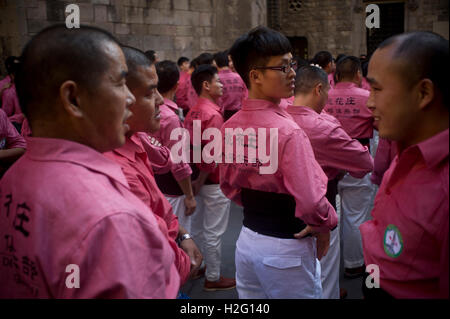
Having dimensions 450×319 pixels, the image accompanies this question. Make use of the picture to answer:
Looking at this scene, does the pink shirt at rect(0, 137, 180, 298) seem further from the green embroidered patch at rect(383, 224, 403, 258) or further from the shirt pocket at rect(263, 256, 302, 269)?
the shirt pocket at rect(263, 256, 302, 269)

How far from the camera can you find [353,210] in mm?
4461

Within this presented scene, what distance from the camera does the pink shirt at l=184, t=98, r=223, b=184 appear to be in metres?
4.19

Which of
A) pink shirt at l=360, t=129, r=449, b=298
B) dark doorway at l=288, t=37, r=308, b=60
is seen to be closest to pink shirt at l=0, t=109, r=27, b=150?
pink shirt at l=360, t=129, r=449, b=298

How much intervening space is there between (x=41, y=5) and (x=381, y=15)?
1512 centimetres

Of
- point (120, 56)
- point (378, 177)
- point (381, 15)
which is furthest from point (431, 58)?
point (381, 15)

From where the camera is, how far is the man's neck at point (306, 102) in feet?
10.6

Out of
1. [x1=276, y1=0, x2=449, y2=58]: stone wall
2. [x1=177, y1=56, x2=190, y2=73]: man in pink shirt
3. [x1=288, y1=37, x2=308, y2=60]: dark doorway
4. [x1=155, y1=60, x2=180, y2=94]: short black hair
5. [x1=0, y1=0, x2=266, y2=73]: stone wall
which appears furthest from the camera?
[x1=288, y1=37, x2=308, y2=60]: dark doorway

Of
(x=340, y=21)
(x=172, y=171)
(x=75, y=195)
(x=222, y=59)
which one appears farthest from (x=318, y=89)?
(x=340, y=21)

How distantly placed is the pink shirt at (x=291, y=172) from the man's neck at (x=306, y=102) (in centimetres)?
90

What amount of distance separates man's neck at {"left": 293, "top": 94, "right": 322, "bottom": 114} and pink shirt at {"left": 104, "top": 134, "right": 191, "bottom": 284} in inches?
63.7

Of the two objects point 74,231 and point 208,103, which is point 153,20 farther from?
point 74,231

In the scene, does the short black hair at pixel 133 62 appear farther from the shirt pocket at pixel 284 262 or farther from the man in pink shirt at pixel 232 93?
the man in pink shirt at pixel 232 93

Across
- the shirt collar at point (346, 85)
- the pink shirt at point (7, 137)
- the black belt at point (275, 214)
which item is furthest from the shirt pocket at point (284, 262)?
the shirt collar at point (346, 85)
